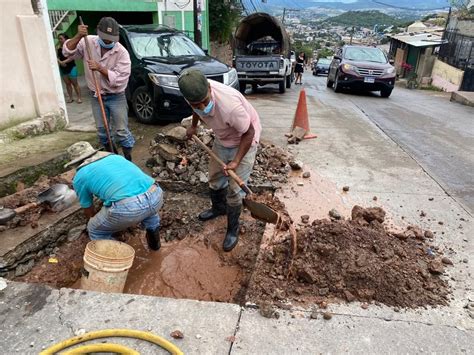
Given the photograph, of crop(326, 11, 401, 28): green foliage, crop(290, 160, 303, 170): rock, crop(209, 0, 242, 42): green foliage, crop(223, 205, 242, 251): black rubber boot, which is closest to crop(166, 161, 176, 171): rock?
crop(223, 205, 242, 251): black rubber boot

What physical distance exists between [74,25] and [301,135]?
9.63 metres

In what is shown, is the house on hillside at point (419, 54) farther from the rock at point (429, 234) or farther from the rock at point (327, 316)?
the rock at point (327, 316)

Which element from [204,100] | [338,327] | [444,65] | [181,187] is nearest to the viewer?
[338,327]

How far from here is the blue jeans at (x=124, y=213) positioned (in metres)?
2.96

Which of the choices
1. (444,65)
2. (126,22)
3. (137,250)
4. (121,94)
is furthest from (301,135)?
(444,65)

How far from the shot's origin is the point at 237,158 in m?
3.25

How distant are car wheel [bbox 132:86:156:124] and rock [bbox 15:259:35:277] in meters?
3.74

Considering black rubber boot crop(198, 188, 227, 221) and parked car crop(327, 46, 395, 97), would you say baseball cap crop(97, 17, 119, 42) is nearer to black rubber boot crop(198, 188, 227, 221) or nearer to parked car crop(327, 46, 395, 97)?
black rubber boot crop(198, 188, 227, 221)

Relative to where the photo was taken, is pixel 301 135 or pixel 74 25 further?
pixel 74 25

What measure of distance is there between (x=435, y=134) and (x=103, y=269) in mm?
6964

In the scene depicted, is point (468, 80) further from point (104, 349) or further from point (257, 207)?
point (104, 349)

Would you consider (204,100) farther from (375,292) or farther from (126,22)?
(126,22)

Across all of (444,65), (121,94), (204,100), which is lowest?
(444,65)

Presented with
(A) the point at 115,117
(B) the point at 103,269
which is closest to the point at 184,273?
(B) the point at 103,269
